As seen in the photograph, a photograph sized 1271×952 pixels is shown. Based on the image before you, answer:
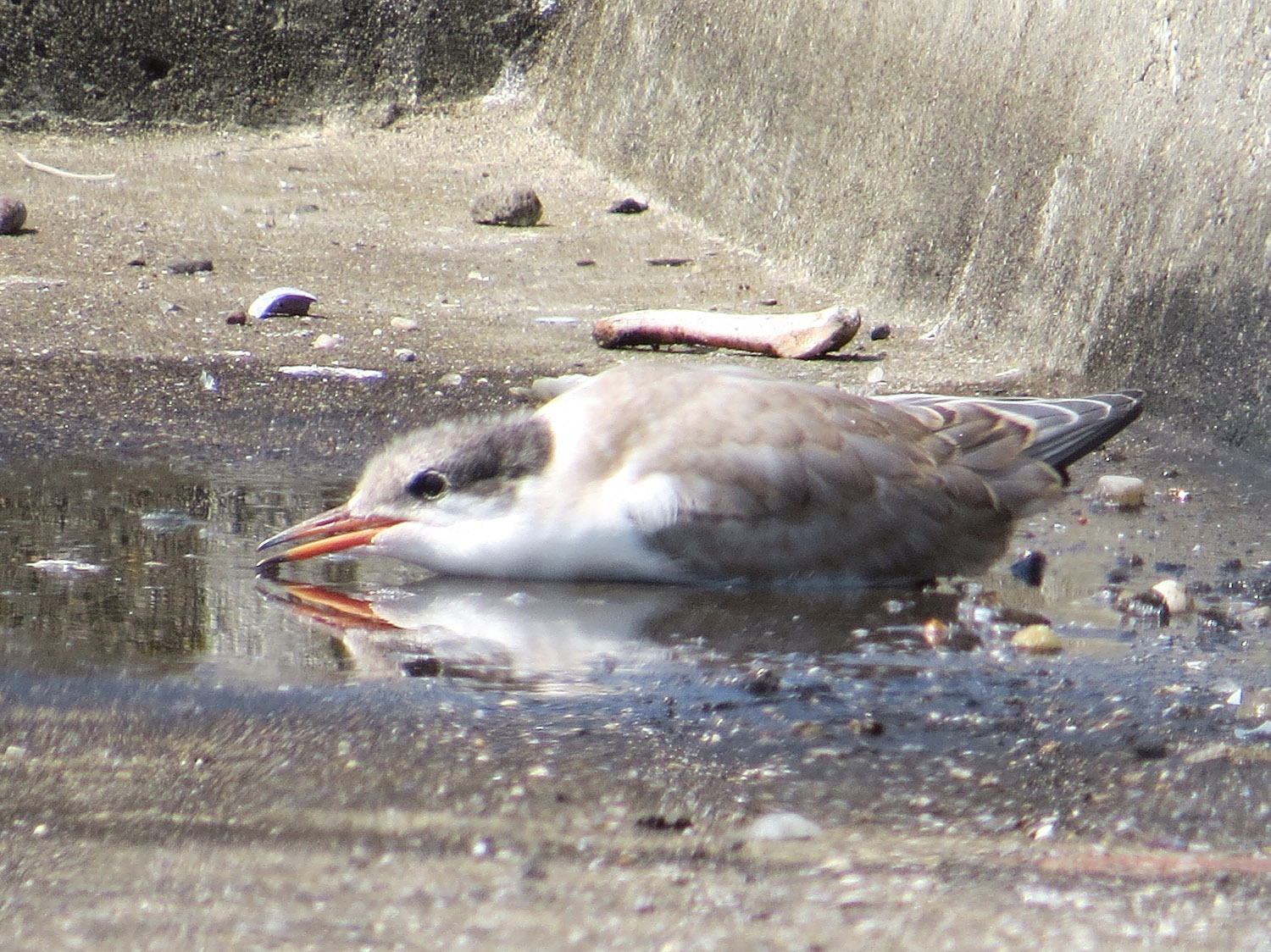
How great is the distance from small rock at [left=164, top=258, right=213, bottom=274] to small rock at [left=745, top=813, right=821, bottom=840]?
5442mm

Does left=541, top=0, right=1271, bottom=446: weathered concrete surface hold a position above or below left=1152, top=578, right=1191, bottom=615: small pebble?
above

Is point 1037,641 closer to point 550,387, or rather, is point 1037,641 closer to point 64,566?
point 64,566

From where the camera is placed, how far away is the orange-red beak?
4.04 metres

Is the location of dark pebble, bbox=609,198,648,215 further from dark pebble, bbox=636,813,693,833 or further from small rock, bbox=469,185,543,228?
dark pebble, bbox=636,813,693,833

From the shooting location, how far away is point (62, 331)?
248 inches

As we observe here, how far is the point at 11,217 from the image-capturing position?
311 inches

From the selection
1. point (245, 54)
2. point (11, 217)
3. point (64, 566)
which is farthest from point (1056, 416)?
point (245, 54)

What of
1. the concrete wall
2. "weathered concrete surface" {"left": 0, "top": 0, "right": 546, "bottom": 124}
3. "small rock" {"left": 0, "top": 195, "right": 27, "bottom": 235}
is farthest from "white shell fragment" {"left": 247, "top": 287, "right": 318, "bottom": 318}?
"weathered concrete surface" {"left": 0, "top": 0, "right": 546, "bottom": 124}

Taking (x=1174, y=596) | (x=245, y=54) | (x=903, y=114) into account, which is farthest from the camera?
(x=245, y=54)

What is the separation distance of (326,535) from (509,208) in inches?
188

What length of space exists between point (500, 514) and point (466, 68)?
725 cm

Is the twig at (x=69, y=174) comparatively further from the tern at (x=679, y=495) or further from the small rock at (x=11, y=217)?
the tern at (x=679, y=495)

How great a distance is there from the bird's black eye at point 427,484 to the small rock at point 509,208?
474cm

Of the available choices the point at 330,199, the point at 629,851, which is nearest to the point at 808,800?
the point at 629,851
